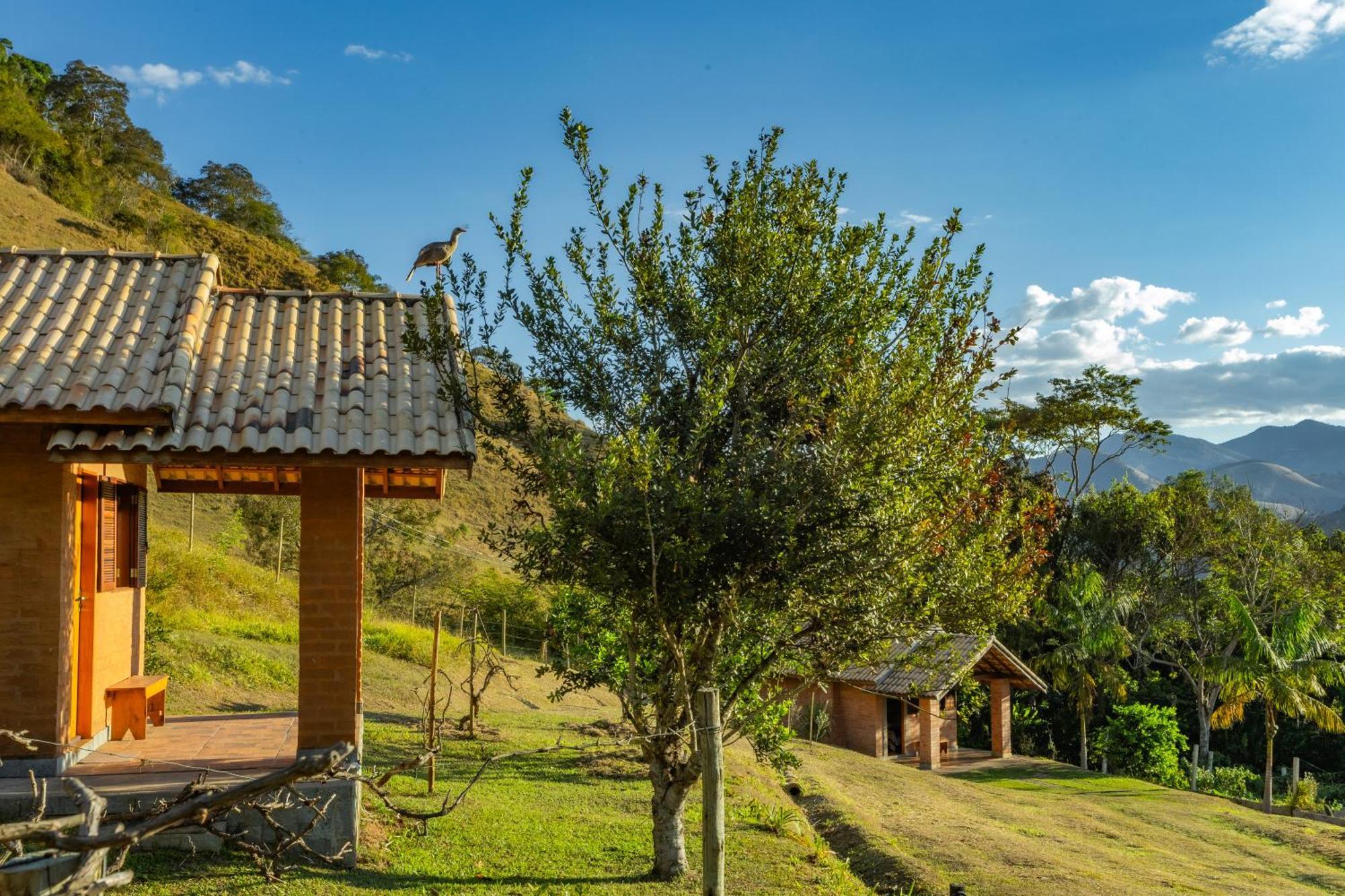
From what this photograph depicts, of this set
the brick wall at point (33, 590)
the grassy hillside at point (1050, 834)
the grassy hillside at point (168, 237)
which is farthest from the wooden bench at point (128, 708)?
the grassy hillside at point (168, 237)

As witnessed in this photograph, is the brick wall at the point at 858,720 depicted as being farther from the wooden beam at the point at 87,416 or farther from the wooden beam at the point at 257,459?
the wooden beam at the point at 87,416

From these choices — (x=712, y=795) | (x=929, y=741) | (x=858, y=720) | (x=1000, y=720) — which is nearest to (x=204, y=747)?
(x=712, y=795)

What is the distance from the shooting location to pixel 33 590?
26.3ft

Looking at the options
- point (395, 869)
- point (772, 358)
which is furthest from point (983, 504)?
point (395, 869)

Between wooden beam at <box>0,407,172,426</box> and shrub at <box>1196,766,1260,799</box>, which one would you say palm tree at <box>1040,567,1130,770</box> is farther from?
wooden beam at <box>0,407,172,426</box>

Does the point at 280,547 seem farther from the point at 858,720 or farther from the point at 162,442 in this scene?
the point at 162,442

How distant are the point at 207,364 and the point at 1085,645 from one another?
2737 centimetres

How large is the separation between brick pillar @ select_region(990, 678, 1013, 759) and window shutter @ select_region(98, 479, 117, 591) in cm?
2282

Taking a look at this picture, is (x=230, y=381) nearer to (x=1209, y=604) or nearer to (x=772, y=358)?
(x=772, y=358)

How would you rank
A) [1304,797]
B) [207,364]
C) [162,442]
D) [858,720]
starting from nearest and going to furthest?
1. [162,442]
2. [207,364]
3. [1304,797]
4. [858,720]

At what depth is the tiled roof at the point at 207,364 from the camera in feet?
24.8

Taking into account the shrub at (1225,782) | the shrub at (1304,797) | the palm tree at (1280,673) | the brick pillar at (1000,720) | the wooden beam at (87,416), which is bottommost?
the shrub at (1225,782)

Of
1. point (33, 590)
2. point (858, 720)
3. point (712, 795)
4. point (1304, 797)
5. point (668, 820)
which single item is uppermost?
point (33, 590)

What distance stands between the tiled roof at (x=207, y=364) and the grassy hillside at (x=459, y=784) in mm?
3455
